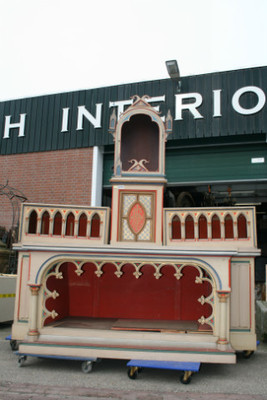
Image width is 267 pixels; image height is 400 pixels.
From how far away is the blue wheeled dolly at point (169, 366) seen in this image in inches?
229

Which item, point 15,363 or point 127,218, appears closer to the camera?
point 15,363

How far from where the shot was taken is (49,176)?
50.8 ft

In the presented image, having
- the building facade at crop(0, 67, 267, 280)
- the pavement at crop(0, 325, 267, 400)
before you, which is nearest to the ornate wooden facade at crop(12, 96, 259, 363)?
the pavement at crop(0, 325, 267, 400)

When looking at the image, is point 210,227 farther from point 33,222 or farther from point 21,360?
point 21,360

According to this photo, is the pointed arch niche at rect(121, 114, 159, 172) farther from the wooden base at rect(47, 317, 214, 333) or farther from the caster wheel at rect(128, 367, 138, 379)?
the caster wheel at rect(128, 367, 138, 379)

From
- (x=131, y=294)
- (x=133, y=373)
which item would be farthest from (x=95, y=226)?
(x=133, y=373)

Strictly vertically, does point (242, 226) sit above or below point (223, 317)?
above

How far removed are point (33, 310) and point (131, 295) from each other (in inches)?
95.5

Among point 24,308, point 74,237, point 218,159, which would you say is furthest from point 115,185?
point 218,159

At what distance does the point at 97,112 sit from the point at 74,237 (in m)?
8.77

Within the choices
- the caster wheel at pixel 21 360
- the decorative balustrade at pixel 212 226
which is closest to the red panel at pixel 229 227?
the decorative balustrade at pixel 212 226

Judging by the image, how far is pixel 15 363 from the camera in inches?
269

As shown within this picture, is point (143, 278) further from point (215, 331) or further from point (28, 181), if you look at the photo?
point (28, 181)

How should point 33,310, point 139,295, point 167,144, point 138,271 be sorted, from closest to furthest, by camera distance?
point 33,310
point 138,271
point 139,295
point 167,144
